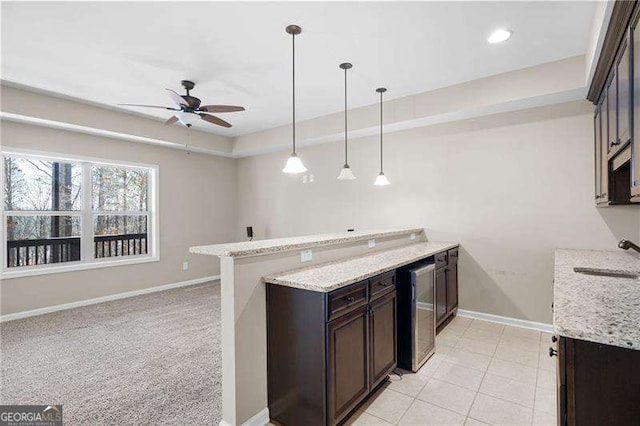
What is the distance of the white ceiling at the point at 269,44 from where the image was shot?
234 cm

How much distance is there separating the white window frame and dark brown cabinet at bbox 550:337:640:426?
558 cm

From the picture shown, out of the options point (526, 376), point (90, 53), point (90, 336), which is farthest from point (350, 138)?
point (90, 336)

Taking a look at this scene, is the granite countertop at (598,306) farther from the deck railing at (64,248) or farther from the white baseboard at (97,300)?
the deck railing at (64,248)

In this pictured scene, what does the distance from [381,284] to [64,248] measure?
4.79 m

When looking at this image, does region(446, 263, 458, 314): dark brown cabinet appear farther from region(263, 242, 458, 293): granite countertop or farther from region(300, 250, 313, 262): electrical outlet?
region(300, 250, 313, 262): electrical outlet

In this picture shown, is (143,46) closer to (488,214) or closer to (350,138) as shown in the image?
(350,138)

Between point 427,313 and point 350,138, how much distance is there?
10.1ft

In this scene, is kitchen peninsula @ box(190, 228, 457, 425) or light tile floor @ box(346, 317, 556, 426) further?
light tile floor @ box(346, 317, 556, 426)

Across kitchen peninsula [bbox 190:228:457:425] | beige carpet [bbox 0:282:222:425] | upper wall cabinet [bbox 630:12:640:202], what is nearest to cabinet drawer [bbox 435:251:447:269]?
kitchen peninsula [bbox 190:228:457:425]

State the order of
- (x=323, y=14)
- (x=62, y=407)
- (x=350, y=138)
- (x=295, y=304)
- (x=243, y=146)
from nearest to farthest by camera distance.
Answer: (x=295, y=304) < (x=62, y=407) < (x=323, y=14) < (x=350, y=138) < (x=243, y=146)

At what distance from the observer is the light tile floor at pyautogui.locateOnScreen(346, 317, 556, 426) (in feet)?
6.72

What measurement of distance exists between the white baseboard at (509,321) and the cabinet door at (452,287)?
0.19m

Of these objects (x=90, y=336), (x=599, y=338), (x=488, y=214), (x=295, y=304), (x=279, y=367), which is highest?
(x=488, y=214)

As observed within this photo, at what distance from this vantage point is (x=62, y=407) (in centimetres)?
217
